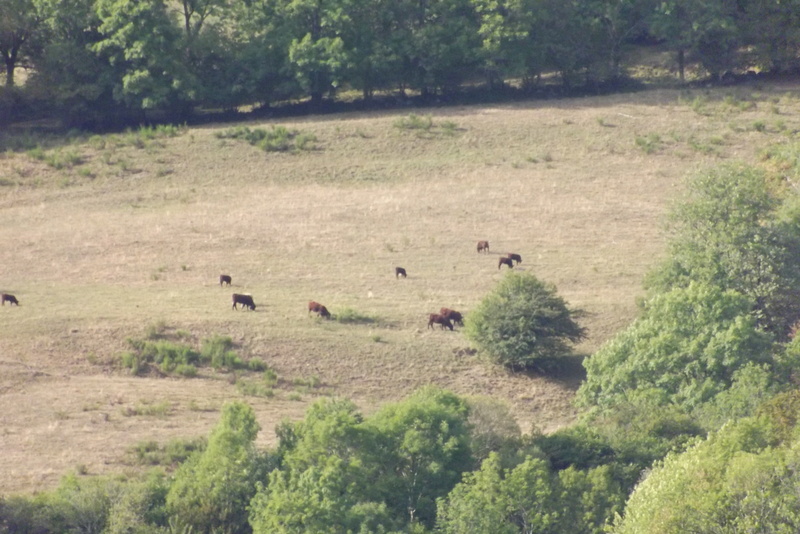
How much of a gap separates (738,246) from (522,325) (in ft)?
25.3

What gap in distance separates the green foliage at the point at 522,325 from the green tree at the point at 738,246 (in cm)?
378

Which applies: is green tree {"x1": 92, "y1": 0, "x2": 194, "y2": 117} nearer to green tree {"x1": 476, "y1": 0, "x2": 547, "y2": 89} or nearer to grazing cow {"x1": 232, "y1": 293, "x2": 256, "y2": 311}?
green tree {"x1": 476, "y1": 0, "x2": 547, "y2": 89}

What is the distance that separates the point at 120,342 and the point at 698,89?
140ft

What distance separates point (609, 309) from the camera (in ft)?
147

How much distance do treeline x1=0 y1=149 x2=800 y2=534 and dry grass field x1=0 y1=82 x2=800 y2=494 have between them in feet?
11.1

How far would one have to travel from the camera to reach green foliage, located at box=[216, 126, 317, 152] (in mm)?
65000

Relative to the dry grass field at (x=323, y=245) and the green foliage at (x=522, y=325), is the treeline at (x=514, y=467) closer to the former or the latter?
the dry grass field at (x=323, y=245)

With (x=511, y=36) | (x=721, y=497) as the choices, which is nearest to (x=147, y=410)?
(x=721, y=497)

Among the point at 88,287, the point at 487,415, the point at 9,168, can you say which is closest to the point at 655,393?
the point at 487,415

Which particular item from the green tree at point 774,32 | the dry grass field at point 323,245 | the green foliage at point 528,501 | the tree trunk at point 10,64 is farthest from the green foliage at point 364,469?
the green tree at point 774,32

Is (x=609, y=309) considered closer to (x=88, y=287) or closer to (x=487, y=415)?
(x=487, y=415)

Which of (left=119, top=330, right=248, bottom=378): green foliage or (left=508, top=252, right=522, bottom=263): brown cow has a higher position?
(left=508, top=252, right=522, bottom=263): brown cow

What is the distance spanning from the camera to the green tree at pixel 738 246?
41531 mm

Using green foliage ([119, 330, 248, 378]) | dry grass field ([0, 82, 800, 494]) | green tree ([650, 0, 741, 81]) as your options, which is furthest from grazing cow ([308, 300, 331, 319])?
green tree ([650, 0, 741, 81])
